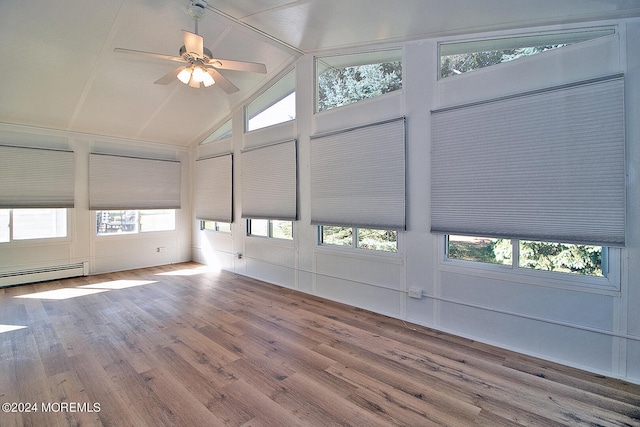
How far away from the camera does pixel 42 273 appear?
206 inches

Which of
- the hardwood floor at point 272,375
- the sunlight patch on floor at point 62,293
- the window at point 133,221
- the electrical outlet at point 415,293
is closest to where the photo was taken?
the hardwood floor at point 272,375

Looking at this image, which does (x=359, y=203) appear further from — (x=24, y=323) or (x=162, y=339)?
(x=24, y=323)

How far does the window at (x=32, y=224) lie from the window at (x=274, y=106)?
389cm

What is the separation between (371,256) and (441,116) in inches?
73.2

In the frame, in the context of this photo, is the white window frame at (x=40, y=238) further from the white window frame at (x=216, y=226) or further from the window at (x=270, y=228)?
the window at (x=270, y=228)

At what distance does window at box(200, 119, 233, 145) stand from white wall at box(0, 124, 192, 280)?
83 centimetres

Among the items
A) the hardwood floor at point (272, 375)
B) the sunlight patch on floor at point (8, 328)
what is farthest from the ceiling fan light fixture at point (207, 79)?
the sunlight patch on floor at point (8, 328)

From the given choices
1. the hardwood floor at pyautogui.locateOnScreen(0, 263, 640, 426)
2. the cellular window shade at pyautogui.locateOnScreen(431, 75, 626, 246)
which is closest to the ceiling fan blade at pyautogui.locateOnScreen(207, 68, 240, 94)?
the cellular window shade at pyautogui.locateOnScreen(431, 75, 626, 246)

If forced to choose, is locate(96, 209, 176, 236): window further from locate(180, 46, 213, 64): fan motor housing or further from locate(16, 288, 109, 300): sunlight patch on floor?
locate(180, 46, 213, 64): fan motor housing

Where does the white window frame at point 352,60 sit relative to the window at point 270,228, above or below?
above

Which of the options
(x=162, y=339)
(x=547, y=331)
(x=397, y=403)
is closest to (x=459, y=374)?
(x=397, y=403)

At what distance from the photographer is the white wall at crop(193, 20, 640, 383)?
233 centimetres

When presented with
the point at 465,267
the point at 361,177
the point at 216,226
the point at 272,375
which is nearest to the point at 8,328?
the point at 272,375

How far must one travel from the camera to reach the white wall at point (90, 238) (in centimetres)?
504
